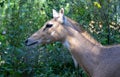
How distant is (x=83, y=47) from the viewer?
7.70 meters

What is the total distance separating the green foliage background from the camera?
933 centimetres

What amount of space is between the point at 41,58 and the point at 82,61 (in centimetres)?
201

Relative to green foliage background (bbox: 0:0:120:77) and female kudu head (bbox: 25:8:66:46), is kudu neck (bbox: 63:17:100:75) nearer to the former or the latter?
female kudu head (bbox: 25:8:66:46)

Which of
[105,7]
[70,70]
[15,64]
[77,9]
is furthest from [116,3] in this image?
[15,64]

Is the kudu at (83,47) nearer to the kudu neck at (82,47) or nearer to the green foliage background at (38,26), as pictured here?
the kudu neck at (82,47)

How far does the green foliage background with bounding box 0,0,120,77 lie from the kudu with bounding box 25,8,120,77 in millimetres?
1424

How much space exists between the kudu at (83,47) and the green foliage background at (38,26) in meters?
1.42

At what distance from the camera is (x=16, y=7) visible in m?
9.55

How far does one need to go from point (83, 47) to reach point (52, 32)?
65 centimetres

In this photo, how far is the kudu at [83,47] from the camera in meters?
7.33

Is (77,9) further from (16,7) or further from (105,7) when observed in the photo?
(16,7)

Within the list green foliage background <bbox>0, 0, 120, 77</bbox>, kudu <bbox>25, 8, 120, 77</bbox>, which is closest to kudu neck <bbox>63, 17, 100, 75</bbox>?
kudu <bbox>25, 8, 120, 77</bbox>

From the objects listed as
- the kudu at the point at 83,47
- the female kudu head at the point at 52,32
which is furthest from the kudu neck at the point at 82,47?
the female kudu head at the point at 52,32

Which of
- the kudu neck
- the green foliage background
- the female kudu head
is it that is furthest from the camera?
the green foliage background
